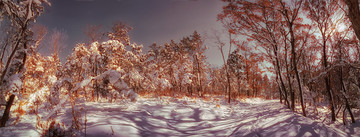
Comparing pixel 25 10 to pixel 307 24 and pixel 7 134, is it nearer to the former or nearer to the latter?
pixel 7 134

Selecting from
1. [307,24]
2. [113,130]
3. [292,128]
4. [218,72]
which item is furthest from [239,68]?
[113,130]

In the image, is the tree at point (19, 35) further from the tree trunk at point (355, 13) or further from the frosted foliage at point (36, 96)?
the tree trunk at point (355, 13)

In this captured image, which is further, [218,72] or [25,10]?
[218,72]

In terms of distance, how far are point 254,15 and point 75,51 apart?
42.9 ft

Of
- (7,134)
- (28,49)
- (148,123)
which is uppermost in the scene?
(28,49)

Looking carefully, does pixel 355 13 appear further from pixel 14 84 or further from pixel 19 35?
pixel 19 35

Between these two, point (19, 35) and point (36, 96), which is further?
point (19, 35)

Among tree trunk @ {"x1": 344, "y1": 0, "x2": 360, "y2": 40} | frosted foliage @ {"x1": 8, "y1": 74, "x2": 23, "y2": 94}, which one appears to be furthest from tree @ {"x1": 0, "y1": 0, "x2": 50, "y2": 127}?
tree trunk @ {"x1": 344, "y1": 0, "x2": 360, "y2": 40}

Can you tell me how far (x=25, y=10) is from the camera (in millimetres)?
5262

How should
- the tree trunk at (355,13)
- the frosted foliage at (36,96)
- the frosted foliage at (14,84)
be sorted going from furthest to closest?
1. the frosted foliage at (36,96)
2. the frosted foliage at (14,84)
3. the tree trunk at (355,13)

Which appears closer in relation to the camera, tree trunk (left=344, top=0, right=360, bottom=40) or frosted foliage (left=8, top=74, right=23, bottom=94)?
tree trunk (left=344, top=0, right=360, bottom=40)

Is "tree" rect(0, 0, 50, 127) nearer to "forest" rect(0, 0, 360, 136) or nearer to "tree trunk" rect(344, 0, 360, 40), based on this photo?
"forest" rect(0, 0, 360, 136)

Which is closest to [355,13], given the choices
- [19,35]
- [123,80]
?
[123,80]

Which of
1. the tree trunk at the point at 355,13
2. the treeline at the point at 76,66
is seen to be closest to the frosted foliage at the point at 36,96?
the treeline at the point at 76,66
